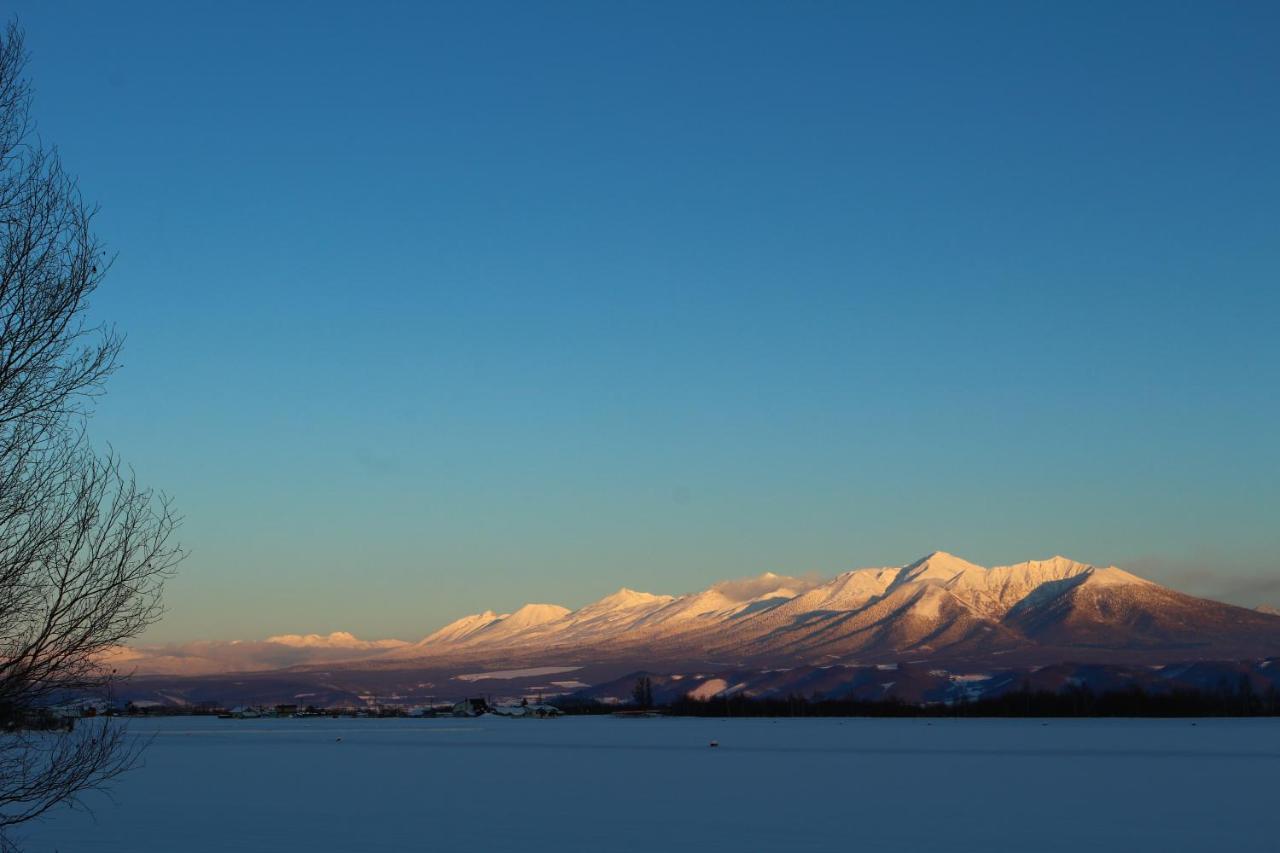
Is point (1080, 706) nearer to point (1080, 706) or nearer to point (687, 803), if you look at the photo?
point (1080, 706)

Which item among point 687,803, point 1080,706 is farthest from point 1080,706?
point 687,803

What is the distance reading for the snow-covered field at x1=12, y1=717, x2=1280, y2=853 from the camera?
2739 cm

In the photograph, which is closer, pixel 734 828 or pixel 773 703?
pixel 734 828

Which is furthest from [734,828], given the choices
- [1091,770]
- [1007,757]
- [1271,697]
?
[1271,697]

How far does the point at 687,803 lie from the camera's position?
121 feet

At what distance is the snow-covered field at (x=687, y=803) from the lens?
27.4 m

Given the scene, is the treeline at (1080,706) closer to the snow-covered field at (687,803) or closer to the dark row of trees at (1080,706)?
the dark row of trees at (1080,706)

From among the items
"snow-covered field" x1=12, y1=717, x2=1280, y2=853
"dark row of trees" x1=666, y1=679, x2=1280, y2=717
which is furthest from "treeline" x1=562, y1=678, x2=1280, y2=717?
"snow-covered field" x1=12, y1=717, x2=1280, y2=853

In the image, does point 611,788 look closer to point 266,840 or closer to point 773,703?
point 266,840

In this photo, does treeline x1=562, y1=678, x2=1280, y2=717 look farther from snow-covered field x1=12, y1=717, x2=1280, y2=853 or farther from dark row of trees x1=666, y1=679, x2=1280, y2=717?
snow-covered field x1=12, y1=717, x2=1280, y2=853

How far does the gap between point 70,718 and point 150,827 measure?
15.2m

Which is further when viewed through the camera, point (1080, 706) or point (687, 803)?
point (1080, 706)

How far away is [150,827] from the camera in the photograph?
30422mm

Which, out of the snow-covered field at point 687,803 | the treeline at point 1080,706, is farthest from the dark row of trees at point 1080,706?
the snow-covered field at point 687,803
